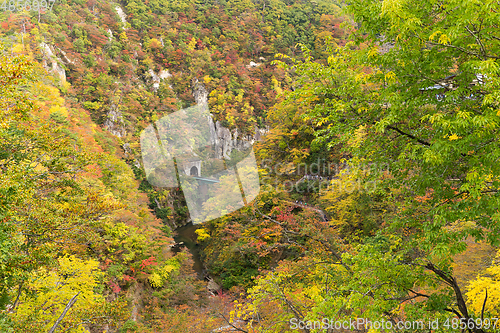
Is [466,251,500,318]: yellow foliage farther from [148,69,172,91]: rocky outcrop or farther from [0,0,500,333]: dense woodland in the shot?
[148,69,172,91]: rocky outcrop

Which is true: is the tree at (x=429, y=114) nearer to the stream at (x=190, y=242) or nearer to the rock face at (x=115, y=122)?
the stream at (x=190, y=242)

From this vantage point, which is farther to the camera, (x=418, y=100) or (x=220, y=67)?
(x=220, y=67)

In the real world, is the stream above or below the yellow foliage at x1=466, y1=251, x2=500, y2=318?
below

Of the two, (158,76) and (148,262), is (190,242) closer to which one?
(148,262)

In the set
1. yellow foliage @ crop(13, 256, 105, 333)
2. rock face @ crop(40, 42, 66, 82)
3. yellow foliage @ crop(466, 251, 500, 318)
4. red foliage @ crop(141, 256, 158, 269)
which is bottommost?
red foliage @ crop(141, 256, 158, 269)

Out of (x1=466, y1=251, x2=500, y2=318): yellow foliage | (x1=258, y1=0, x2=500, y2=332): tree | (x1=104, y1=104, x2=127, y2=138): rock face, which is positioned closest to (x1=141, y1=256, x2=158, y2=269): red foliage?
(x1=258, y1=0, x2=500, y2=332): tree

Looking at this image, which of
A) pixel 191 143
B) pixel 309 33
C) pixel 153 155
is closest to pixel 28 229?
pixel 153 155

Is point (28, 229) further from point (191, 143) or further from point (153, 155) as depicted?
point (191, 143)
